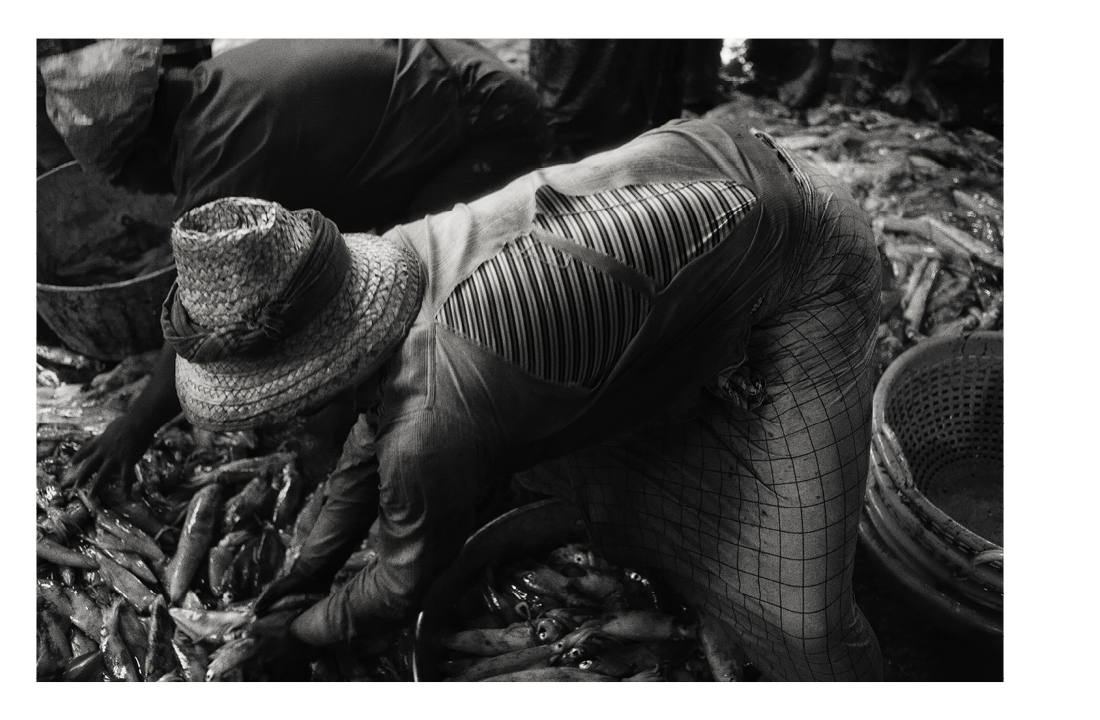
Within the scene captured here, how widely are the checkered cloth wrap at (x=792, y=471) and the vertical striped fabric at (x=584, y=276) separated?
12.3 inches

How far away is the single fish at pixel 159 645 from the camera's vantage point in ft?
7.30

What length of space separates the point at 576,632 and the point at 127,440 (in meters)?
1.38

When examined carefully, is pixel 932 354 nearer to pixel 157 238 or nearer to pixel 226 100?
pixel 226 100

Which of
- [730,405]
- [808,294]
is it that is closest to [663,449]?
[730,405]

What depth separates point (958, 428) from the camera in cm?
300

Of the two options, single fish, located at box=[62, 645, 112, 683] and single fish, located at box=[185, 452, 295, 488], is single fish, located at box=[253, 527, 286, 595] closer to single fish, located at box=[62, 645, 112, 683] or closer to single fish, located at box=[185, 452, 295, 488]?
single fish, located at box=[185, 452, 295, 488]

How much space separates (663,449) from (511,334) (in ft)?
2.61

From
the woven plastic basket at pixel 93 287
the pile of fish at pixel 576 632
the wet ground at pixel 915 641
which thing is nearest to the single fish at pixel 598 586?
the pile of fish at pixel 576 632

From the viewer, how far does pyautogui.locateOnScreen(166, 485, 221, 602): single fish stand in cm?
241

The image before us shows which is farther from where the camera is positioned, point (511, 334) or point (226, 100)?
point (226, 100)

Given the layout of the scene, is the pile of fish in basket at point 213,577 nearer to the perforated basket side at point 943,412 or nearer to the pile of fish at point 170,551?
the pile of fish at point 170,551

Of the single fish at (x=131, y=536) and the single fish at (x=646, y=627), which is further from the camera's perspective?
the single fish at (x=131, y=536)

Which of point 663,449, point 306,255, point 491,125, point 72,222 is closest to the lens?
point 306,255

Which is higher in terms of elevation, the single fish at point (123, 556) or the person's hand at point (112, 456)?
the person's hand at point (112, 456)
